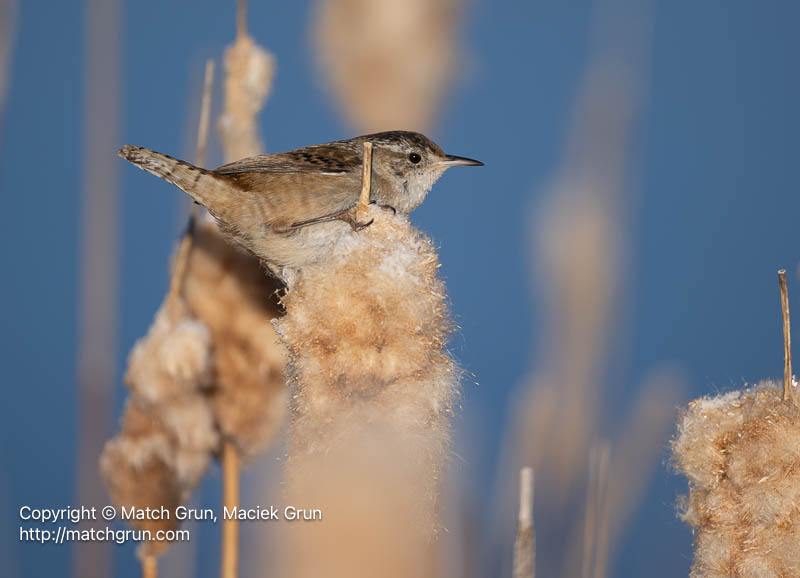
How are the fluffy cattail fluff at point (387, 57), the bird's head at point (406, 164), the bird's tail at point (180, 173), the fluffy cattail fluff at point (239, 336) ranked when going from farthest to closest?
the bird's head at point (406, 164) < the fluffy cattail fluff at point (387, 57) < the fluffy cattail fluff at point (239, 336) < the bird's tail at point (180, 173)

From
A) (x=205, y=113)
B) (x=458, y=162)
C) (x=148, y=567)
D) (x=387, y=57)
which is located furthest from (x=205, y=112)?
(x=148, y=567)

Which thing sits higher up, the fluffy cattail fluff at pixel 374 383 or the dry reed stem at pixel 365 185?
the dry reed stem at pixel 365 185

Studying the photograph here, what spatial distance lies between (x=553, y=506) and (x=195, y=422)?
1109 millimetres

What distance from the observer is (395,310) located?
1.68 m

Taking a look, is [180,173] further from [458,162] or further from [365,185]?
[458,162]

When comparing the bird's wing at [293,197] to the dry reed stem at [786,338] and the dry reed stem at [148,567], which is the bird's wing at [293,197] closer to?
the dry reed stem at [148,567]

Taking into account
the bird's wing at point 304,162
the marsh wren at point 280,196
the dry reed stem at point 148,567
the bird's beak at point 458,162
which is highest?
the bird's beak at point 458,162

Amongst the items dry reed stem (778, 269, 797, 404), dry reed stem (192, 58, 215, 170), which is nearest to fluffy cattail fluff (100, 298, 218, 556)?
dry reed stem (192, 58, 215, 170)

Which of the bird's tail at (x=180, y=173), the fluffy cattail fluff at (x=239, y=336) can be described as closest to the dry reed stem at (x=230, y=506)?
the fluffy cattail fluff at (x=239, y=336)

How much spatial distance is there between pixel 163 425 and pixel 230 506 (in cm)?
31

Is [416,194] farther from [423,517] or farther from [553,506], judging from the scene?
[423,517]

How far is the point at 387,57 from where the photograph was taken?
2.60 m

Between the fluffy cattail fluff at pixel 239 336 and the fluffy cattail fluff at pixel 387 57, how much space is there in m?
0.72

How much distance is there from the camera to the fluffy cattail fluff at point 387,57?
258 centimetres
